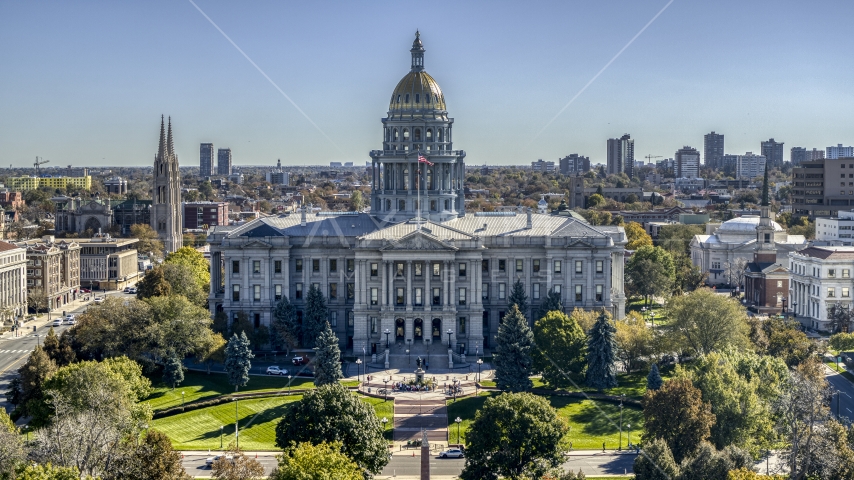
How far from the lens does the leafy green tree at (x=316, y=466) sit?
218 feet

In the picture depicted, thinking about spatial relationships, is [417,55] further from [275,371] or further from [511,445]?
[511,445]

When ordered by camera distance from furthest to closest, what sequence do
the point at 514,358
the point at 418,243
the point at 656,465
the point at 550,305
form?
the point at 418,243
the point at 550,305
the point at 514,358
the point at 656,465

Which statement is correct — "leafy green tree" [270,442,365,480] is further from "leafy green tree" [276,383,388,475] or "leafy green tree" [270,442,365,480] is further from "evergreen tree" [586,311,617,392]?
"evergreen tree" [586,311,617,392]

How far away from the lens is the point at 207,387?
106625mm

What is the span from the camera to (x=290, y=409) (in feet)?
258

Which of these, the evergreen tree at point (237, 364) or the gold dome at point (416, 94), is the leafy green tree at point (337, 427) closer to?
the evergreen tree at point (237, 364)

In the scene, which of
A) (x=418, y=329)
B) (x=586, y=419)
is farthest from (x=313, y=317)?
(x=586, y=419)

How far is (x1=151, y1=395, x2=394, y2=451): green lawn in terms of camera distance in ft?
298

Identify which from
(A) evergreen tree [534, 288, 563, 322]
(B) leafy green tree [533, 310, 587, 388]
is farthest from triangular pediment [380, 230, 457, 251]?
(B) leafy green tree [533, 310, 587, 388]

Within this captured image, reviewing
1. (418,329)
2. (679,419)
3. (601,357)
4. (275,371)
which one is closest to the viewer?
(679,419)

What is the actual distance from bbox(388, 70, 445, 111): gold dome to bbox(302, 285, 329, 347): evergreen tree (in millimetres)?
28254

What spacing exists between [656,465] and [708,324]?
36.1 meters

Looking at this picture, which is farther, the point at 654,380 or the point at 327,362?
the point at 327,362

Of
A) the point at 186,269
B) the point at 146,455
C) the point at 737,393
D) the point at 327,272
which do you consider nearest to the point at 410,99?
the point at 327,272
